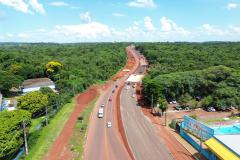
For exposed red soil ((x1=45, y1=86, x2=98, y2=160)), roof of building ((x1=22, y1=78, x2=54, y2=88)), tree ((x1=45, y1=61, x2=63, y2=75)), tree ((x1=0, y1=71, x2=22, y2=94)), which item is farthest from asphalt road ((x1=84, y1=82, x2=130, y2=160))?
tree ((x1=45, y1=61, x2=63, y2=75))

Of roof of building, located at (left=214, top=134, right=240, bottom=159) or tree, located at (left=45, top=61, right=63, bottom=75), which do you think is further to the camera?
tree, located at (left=45, top=61, right=63, bottom=75)

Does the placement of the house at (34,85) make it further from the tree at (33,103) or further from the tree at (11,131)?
the tree at (11,131)

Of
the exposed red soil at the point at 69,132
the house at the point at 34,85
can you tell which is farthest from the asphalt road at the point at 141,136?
the house at the point at 34,85

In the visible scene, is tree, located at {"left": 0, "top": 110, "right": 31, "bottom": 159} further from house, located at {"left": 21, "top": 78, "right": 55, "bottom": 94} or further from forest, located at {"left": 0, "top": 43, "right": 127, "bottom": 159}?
house, located at {"left": 21, "top": 78, "right": 55, "bottom": 94}

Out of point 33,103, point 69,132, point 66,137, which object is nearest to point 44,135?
point 66,137

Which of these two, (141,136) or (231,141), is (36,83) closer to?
(141,136)

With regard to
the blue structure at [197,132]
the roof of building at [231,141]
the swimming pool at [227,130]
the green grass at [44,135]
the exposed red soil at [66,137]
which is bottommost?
the exposed red soil at [66,137]

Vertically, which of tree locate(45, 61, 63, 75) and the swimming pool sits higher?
tree locate(45, 61, 63, 75)
